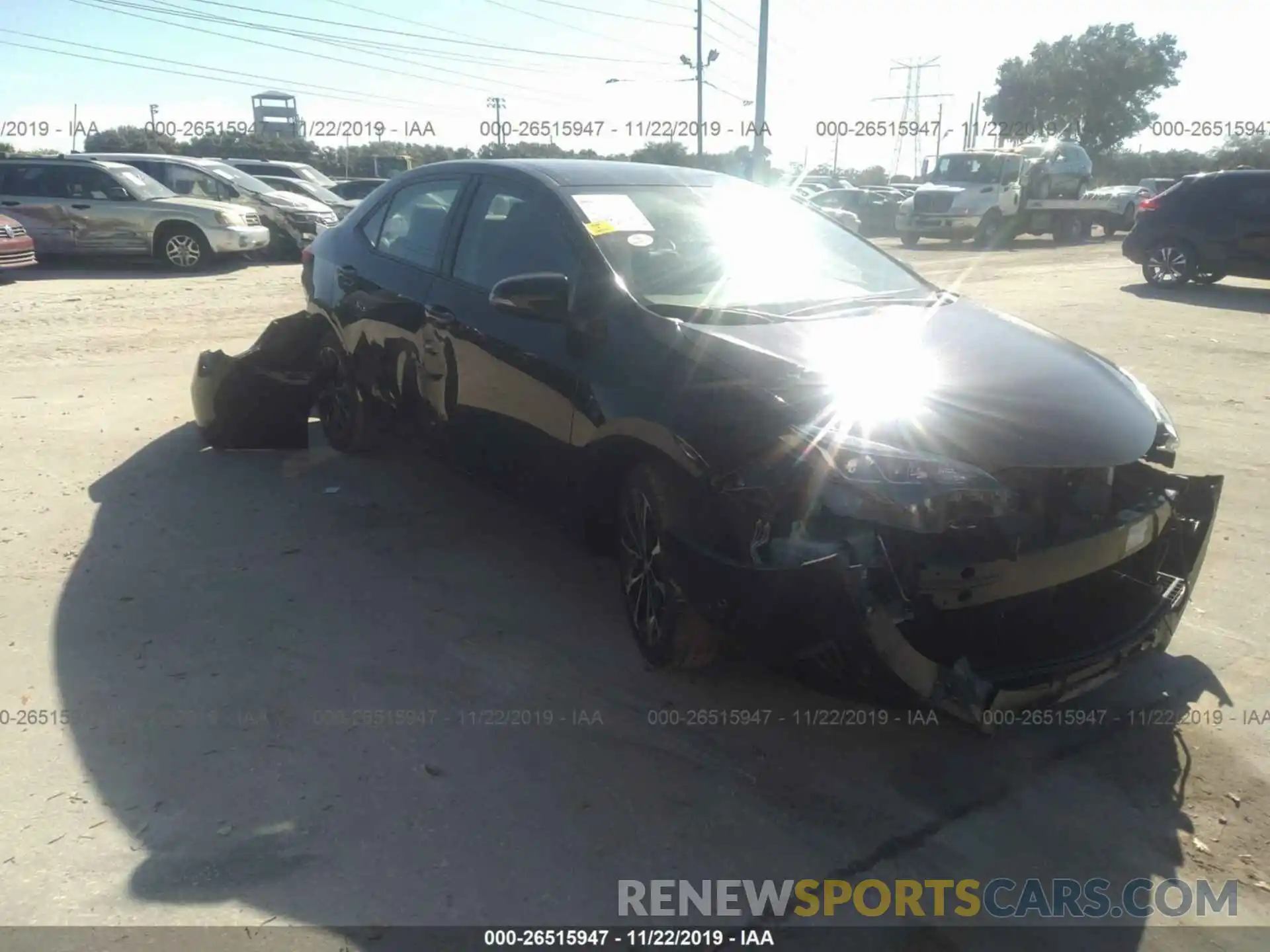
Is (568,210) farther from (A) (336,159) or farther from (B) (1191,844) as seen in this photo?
(A) (336,159)

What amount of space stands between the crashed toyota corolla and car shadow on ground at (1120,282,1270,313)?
1034 centimetres

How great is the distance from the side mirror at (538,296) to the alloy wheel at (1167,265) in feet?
43.3

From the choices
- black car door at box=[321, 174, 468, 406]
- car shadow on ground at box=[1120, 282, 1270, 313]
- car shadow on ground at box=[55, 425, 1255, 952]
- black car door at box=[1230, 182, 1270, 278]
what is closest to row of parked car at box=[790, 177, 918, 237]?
car shadow on ground at box=[1120, 282, 1270, 313]

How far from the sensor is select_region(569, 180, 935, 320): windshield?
3.90 m

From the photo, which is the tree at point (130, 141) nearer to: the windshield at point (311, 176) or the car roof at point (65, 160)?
the windshield at point (311, 176)

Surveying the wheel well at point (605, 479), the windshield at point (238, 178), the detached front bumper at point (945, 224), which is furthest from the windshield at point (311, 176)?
the wheel well at point (605, 479)

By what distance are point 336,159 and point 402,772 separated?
2012 inches

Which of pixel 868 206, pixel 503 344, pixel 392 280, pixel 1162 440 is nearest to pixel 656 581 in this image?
A: pixel 503 344

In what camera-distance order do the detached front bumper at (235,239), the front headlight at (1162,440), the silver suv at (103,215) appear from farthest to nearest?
the detached front bumper at (235,239) < the silver suv at (103,215) < the front headlight at (1162,440)

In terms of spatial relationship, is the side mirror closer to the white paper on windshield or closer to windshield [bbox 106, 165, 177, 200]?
the white paper on windshield

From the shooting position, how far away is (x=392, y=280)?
5.11 m

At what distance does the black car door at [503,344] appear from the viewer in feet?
13.0

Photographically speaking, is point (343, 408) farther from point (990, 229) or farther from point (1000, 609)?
point (990, 229)

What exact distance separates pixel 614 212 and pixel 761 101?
85.4 ft
